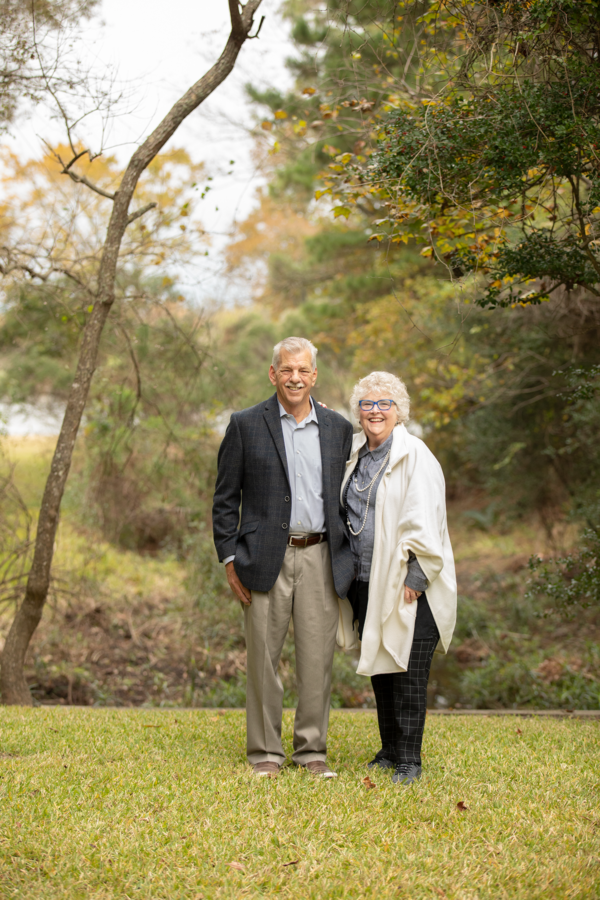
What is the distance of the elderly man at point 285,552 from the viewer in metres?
3.69

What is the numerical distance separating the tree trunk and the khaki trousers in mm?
2407

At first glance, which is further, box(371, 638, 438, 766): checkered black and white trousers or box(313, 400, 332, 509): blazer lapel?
box(313, 400, 332, 509): blazer lapel

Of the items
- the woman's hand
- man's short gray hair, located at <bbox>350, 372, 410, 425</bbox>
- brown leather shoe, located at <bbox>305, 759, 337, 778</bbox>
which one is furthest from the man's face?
brown leather shoe, located at <bbox>305, 759, 337, 778</bbox>

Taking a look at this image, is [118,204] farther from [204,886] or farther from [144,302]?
[204,886]

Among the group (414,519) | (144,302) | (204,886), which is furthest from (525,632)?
(204,886)

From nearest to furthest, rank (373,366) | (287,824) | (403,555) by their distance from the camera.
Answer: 1. (287,824)
2. (403,555)
3. (373,366)

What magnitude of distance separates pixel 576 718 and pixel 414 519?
2.80 metres

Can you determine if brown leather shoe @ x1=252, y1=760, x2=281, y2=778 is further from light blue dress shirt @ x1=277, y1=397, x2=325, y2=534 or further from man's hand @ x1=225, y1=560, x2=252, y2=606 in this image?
light blue dress shirt @ x1=277, y1=397, x2=325, y2=534

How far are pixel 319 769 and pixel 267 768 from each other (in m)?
0.25

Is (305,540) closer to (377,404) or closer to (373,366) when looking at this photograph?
(377,404)

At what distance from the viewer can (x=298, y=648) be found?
3779 millimetres

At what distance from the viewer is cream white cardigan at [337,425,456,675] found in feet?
11.4

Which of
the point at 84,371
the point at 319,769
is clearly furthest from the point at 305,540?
the point at 84,371

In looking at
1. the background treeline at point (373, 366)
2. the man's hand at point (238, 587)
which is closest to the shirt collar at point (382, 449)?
the man's hand at point (238, 587)
